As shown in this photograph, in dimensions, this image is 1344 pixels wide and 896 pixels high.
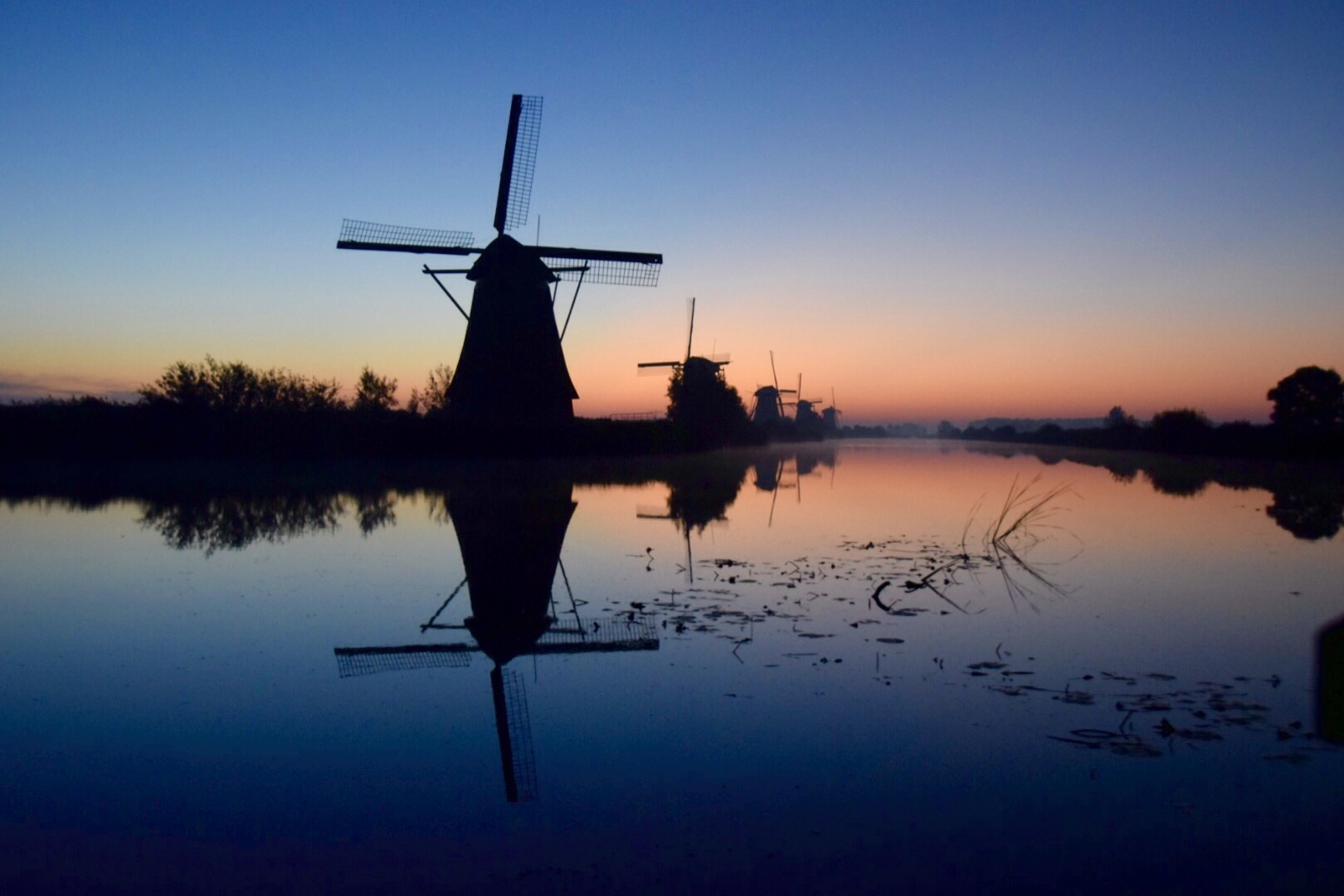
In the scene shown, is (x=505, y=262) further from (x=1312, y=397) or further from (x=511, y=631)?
(x=1312, y=397)

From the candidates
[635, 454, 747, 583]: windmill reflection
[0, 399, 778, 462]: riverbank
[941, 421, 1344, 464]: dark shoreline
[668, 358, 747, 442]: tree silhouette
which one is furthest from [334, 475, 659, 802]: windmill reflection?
[668, 358, 747, 442]: tree silhouette

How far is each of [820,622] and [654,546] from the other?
17.5 ft

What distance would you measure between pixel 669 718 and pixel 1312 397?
59.5m

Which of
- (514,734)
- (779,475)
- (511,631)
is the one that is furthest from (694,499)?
(514,734)

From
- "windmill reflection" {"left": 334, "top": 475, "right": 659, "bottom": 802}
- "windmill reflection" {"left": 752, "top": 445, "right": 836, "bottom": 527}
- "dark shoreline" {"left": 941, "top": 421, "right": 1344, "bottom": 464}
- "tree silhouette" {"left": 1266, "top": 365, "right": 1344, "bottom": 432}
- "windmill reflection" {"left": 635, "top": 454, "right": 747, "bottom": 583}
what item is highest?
"tree silhouette" {"left": 1266, "top": 365, "right": 1344, "bottom": 432}

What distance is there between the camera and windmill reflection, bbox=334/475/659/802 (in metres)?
5.53

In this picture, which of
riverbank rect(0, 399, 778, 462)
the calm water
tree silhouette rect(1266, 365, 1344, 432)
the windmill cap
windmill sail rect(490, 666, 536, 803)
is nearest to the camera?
the calm water

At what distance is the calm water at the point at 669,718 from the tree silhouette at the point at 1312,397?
47.8m

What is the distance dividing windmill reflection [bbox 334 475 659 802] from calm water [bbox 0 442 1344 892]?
0.15ft

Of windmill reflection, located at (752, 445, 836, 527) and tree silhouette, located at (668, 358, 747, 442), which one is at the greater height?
tree silhouette, located at (668, 358, 747, 442)

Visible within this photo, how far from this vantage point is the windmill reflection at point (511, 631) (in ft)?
18.1

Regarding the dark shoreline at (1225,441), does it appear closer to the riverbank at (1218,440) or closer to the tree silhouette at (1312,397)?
the riverbank at (1218,440)

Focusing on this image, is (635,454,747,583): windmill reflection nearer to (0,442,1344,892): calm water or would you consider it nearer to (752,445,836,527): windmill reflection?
(752,445,836,527): windmill reflection

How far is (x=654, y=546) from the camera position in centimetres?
1324
